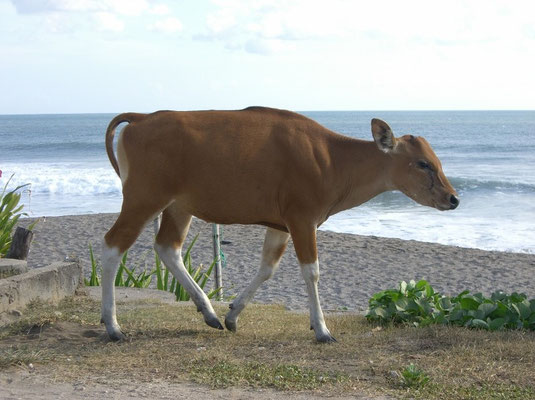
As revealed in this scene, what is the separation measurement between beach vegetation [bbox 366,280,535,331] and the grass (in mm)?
160

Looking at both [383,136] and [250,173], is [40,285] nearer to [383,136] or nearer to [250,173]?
[250,173]

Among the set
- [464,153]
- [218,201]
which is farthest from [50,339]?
[464,153]

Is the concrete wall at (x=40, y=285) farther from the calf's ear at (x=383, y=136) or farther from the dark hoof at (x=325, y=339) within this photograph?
the calf's ear at (x=383, y=136)

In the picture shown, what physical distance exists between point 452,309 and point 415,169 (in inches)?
54.8

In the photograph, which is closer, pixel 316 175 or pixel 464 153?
pixel 316 175

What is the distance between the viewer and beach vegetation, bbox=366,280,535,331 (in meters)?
6.95

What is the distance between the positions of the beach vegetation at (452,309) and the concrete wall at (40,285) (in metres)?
3.20

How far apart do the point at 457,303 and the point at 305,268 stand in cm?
163

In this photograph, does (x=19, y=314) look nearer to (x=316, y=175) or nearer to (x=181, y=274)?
(x=181, y=274)

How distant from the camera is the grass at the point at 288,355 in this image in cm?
540

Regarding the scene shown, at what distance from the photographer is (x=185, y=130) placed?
21.6ft

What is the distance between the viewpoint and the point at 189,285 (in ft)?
23.2

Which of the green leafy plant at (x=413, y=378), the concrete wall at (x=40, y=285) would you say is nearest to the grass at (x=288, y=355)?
the green leafy plant at (x=413, y=378)

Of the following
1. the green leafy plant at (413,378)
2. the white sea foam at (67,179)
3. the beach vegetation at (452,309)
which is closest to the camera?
the green leafy plant at (413,378)
